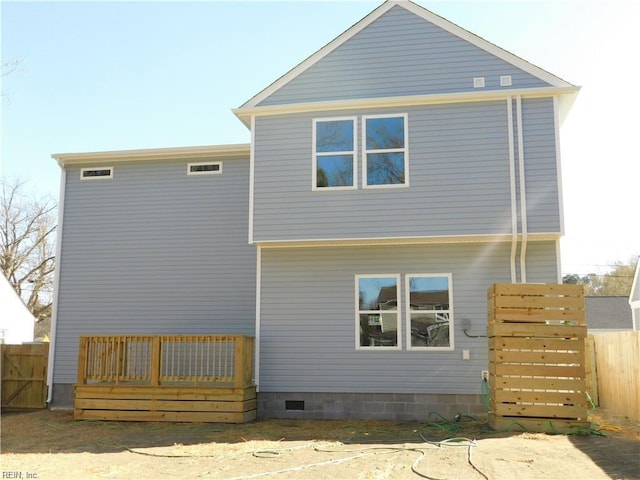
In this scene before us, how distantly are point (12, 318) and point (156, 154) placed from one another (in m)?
16.7

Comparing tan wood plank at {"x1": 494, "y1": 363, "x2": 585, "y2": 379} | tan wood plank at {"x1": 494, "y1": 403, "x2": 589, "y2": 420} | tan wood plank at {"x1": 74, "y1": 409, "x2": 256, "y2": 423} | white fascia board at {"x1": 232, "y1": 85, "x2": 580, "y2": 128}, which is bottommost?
tan wood plank at {"x1": 74, "y1": 409, "x2": 256, "y2": 423}

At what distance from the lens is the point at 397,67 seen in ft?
37.8

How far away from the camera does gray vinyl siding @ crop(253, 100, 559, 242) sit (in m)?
10.7

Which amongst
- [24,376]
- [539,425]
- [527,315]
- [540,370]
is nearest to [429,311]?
[527,315]

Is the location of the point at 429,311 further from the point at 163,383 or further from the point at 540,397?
the point at 163,383

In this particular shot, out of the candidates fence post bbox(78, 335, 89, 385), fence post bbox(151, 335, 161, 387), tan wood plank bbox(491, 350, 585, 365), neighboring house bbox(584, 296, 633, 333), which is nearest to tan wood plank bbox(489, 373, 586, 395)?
tan wood plank bbox(491, 350, 585, 365)

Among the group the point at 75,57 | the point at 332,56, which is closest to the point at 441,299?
the point at 332,56

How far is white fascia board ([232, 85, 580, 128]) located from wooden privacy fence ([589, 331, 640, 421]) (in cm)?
445

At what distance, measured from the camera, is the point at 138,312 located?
42.6 feet

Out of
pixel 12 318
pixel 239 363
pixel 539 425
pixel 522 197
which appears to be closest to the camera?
pixel 539 425

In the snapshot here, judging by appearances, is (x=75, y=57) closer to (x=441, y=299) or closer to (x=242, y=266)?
(x=242, y=266)

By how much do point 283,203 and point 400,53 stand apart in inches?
143

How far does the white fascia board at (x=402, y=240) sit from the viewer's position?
1066 cm

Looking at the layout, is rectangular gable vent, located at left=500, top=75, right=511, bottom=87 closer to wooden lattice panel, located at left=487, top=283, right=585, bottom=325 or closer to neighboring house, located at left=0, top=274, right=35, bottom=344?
wooden lattice panel, located at left=487, top=283, right=585, bottom=325
